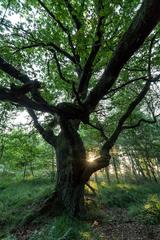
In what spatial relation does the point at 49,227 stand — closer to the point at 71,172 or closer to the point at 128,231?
the point at 71,172

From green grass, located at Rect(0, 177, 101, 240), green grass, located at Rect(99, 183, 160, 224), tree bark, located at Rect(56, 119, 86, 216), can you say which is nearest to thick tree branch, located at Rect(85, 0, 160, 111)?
tree bark, located at Rect(56, 119, 86, 216)

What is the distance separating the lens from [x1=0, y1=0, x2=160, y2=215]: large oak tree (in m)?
5.19

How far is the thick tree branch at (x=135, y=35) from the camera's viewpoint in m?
3.13

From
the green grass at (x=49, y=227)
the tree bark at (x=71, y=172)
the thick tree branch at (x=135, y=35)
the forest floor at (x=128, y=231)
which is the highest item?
the thick tree branch at (x=135, y=35)

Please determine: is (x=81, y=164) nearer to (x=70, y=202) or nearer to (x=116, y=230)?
(x=70, y=202)

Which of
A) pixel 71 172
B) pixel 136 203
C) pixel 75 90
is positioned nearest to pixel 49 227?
pixel 71 172

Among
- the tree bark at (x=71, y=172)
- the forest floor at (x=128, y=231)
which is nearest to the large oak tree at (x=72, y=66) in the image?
the tree bark at (x=71, y=172)

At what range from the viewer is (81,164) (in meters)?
7.72

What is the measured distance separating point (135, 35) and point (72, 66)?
6233 millimetres

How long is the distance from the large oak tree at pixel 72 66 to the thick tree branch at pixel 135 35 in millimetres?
19

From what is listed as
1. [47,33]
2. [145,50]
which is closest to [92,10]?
[47,33]

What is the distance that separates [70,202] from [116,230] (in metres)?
1.84

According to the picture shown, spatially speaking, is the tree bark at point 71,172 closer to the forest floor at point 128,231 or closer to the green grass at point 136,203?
the forest floor at point 128,231

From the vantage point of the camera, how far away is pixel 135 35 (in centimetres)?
359
